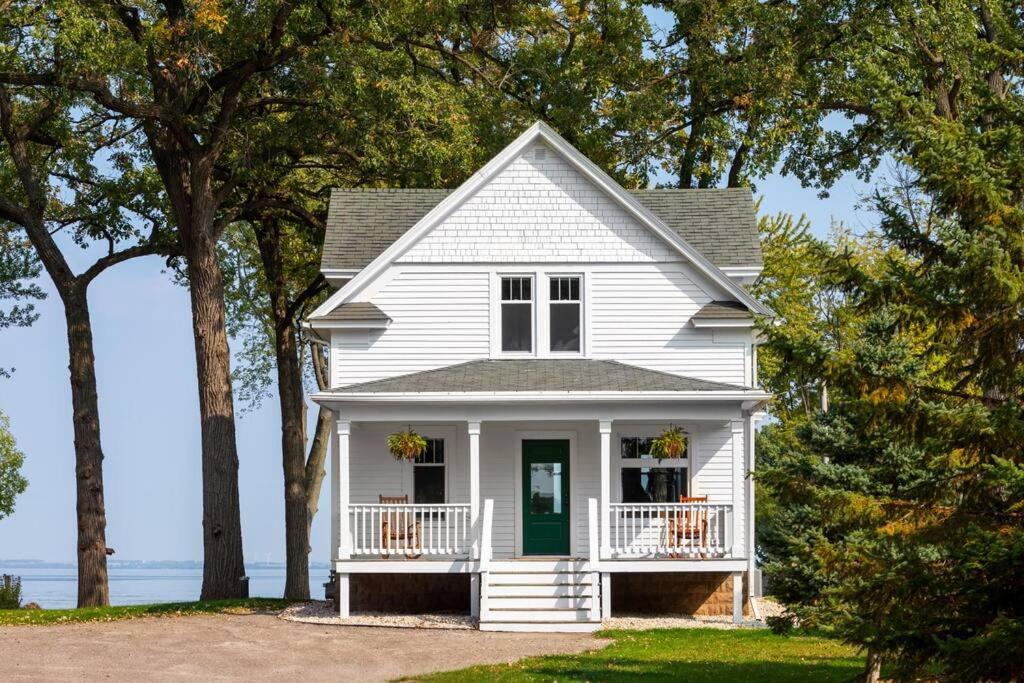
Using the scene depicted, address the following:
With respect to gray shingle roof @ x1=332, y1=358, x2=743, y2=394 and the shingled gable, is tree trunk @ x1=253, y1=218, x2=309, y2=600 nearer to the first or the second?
the shingled gable

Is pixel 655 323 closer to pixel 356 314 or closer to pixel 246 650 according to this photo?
pixel 356 314

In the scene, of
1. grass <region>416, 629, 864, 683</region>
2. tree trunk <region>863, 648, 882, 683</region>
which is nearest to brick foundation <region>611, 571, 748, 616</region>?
grass <region>416, 629, 864, 683</region>

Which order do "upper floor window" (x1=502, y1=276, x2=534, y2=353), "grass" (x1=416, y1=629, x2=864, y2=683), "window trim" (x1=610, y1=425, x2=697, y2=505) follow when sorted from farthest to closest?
"upper floor window" (x1=502, y1=276, x2=534, y2=353) → "window trim" (x1=610, y1=425, x2=697, y2=505) → "grass" (x1=416, y1=629, x2=864, y2=683)

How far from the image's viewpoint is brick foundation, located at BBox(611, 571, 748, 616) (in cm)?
2641

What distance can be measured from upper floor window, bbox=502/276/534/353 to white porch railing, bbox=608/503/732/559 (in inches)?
150

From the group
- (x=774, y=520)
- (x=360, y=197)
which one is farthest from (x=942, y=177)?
(x=360, y=197)

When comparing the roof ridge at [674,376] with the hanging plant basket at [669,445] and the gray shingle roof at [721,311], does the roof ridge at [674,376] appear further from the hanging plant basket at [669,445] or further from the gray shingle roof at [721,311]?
the gray shingle roof at [721,311]

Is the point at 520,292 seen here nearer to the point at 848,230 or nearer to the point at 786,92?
the point at 786,92

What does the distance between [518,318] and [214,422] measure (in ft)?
24.3

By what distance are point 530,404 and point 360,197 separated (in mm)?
Result: 7490

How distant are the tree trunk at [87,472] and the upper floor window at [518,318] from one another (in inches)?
379

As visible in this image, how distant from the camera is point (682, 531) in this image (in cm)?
2570

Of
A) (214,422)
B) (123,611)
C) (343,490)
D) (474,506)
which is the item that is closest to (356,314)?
(343,490)

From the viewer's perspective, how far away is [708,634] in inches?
912
